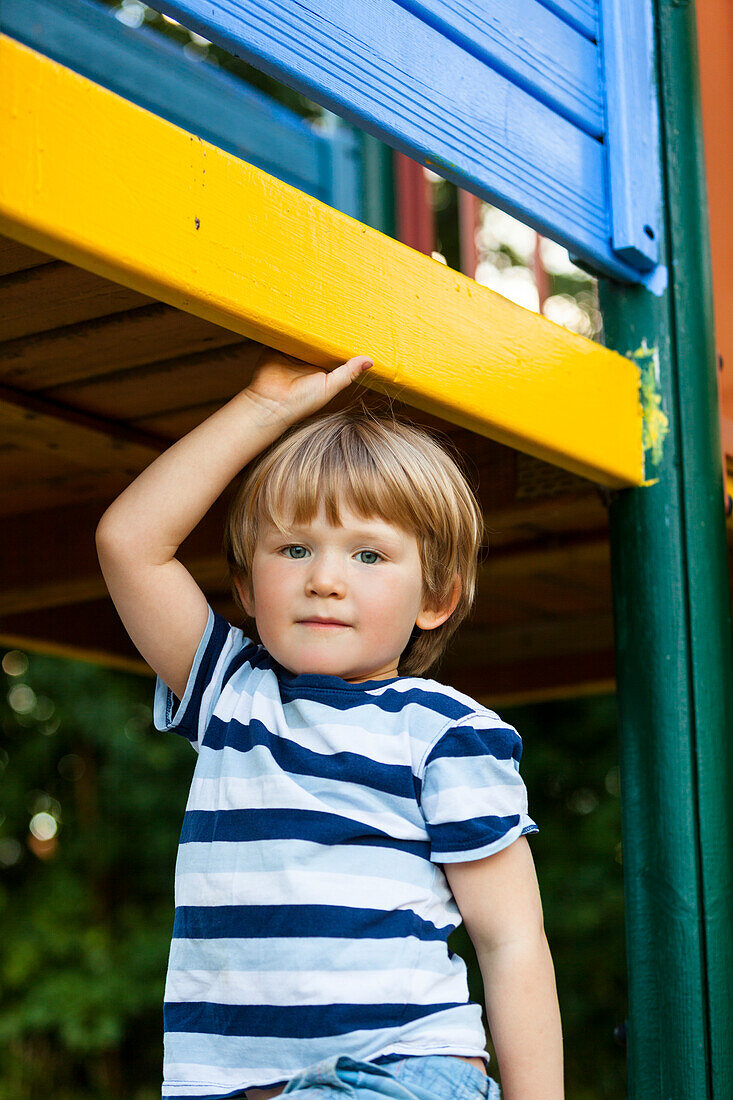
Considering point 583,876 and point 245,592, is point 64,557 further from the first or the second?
point 583,876

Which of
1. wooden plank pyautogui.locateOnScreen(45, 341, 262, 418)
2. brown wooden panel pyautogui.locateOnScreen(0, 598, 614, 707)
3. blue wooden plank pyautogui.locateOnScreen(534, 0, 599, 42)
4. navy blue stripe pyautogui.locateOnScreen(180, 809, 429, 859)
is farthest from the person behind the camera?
brown wooden panel pyautogui.locateOnScreen(0, 598, 614, 707)

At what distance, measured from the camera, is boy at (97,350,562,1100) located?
1.43 meters

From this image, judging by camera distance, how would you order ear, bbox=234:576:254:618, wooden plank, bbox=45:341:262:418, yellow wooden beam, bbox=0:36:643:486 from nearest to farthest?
yellow wooden beam, bbox=0:36:643:486, ear, bbox=234:576:254:618, wooden plank, bbox=45:341:262:418

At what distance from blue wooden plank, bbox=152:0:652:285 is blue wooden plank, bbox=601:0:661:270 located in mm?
28

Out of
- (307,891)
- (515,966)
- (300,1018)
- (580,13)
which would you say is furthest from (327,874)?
(580,13)

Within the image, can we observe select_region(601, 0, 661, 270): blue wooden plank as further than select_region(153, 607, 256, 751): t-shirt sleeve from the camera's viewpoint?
Yes

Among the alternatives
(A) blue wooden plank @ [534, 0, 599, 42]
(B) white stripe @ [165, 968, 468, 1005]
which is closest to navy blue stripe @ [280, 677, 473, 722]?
(B) white stripe @ [165, 968, 468, 1005]

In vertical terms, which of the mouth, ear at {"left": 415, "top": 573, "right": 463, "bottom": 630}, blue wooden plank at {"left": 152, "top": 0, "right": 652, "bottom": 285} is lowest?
the mouth

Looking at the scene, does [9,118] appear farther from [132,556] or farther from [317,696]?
[317,696]

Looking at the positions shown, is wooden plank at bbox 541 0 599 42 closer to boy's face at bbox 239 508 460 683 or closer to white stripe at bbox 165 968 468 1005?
boy's face at bbox 239 508 460 683

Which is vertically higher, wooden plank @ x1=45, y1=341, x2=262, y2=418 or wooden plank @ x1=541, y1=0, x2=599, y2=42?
wooden plank @ x1=541, y1=0, x2=599, y2=42

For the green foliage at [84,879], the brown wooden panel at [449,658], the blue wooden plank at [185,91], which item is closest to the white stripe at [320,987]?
the brown wooden panel at [449,658]

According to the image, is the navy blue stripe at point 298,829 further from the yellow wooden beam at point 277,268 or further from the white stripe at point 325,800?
the yellow wooden beam at point 277,268

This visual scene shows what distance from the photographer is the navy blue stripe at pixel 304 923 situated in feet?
4.71
